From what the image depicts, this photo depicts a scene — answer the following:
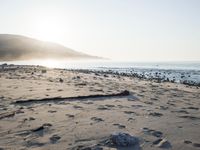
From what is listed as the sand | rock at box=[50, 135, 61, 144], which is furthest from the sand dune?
rock at box=[50, 135, 61, 144]

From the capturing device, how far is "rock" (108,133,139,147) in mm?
5547

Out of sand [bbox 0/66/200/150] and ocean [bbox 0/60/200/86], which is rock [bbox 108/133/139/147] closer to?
sand [bbox 0/66/200/150]

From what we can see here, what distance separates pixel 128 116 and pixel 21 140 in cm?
311

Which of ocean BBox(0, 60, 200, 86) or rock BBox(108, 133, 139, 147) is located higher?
rock BBox(108, 133, 139, 147)

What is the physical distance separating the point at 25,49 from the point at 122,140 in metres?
167

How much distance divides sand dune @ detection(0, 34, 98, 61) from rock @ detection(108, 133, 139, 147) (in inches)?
5581

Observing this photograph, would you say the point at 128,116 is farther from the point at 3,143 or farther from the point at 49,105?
the point at 3,143

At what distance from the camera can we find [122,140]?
18.3ft

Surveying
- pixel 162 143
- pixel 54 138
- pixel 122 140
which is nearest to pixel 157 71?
pixel 162 143

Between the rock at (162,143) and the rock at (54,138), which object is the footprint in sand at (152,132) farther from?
the rock at (54,138)

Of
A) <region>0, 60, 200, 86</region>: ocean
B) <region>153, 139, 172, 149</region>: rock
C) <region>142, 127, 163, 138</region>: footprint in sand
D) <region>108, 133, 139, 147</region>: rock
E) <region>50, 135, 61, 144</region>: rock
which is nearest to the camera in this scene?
<region>108, 133, 139, 147</region>: rock

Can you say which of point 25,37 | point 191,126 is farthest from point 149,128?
point 25,37

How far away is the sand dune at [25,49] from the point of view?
150875 millimetres

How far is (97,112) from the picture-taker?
8523 mm
